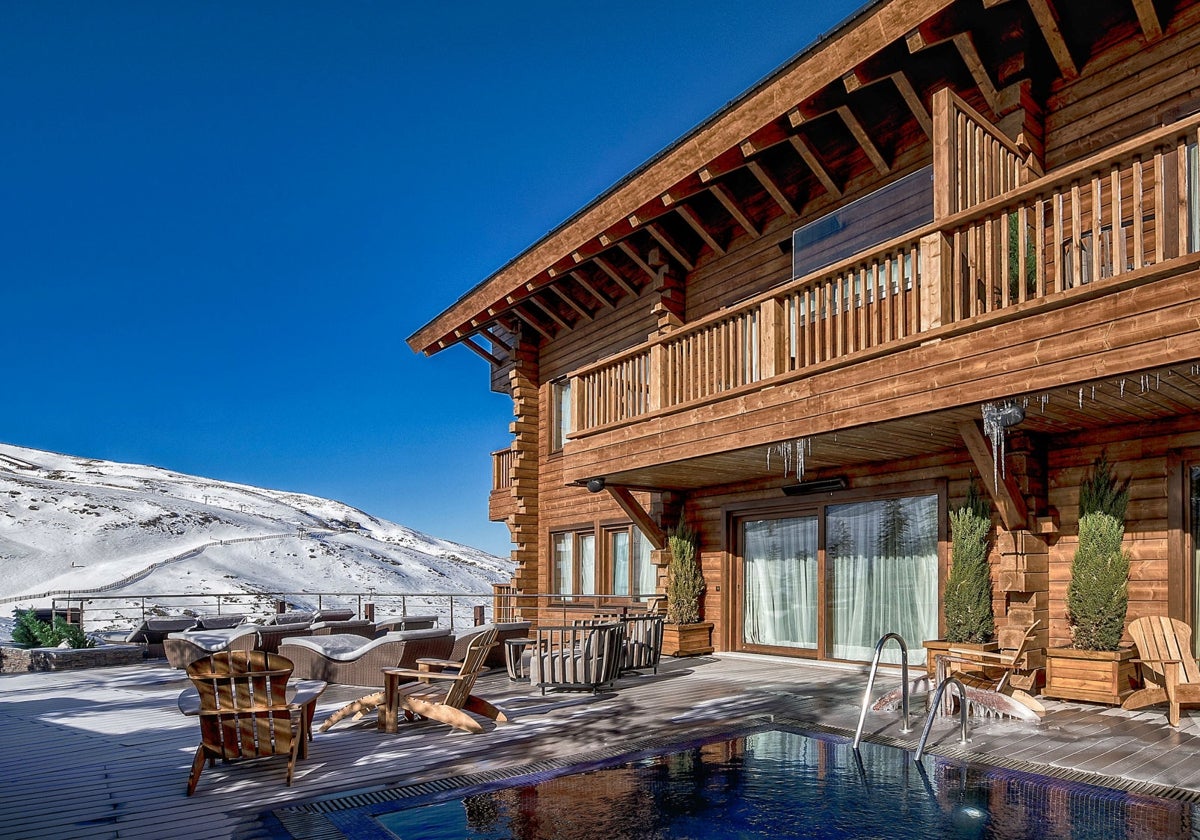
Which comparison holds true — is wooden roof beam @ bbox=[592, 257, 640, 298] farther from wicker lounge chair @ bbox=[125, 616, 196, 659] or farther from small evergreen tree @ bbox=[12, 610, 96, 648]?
small evergreen tree @ bbox=[12, 610, 96, 648]

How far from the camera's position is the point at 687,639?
11320 mm

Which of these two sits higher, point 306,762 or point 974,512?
point 974,512

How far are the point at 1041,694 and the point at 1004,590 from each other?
0.94 m

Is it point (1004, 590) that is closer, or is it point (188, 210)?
point (1004, 590)

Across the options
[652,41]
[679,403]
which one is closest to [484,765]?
[679,403]

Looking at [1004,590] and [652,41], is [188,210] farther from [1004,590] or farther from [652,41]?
[1004,590]

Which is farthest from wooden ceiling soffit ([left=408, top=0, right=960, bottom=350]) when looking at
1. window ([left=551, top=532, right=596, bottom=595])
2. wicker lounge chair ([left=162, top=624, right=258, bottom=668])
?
wicker lounge chair ([left=162, top=624, right=258, bottom=668])

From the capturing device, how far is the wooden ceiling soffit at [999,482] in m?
7.30

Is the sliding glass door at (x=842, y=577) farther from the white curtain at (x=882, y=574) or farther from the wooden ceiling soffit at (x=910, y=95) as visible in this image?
the wooden ceiling soffit at (x=910, y=95)

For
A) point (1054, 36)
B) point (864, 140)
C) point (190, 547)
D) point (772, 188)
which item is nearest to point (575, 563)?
point (772, 188)

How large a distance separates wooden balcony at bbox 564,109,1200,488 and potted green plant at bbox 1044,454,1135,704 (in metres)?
0.77

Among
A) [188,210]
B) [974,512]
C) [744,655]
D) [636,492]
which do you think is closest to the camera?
[974,512]

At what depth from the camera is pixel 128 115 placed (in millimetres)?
35094

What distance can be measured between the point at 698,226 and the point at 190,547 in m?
38.8
